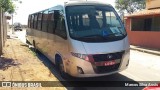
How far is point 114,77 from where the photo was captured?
29.9 feet

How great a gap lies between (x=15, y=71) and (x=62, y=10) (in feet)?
10.4

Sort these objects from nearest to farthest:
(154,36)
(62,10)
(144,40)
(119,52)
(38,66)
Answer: (119,52)
(62,10)
(38,66)
(154,36)
(144,40)

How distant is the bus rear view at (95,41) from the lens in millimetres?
7586

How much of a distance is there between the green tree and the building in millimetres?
34409

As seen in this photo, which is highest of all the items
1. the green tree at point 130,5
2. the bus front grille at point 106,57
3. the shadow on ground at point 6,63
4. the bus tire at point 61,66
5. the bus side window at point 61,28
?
the green tree at point 130,5

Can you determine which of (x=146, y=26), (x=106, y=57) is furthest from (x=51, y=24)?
(x=146, y=26)

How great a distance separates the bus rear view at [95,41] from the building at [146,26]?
36.5ft

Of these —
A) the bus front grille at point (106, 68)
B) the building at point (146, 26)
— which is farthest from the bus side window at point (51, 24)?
the building at point (146, 26)

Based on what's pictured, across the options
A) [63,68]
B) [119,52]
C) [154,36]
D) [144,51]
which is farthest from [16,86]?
[154,36]

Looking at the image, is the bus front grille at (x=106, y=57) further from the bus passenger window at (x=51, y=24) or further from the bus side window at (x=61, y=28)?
the bus passenger window at (x=51, y=24)

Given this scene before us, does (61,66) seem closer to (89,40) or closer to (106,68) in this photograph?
(89,40)

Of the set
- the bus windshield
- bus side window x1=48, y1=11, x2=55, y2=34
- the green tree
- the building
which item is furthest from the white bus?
the green tree

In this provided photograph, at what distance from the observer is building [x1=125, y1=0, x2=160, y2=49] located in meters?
19.5

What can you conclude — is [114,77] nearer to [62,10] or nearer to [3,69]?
[62,10]
